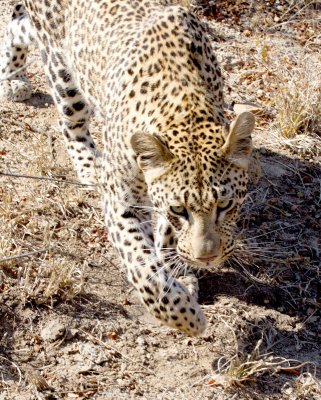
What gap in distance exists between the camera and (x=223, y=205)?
6441mm

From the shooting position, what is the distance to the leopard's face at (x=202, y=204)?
632 centimetres

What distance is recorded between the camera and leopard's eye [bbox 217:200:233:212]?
6.41 m

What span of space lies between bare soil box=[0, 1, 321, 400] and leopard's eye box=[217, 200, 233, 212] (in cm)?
123

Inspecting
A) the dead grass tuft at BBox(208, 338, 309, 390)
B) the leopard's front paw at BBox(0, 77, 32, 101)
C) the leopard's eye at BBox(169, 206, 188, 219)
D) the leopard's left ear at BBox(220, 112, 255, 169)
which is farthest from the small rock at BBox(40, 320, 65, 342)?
the leopard's front paw at BBox(0, 77, 32, 101)

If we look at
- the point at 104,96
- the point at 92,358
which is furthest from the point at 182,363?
the point at 104,96

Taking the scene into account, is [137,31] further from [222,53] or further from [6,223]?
[222,53]

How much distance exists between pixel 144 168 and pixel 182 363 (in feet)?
Answer: 5.63

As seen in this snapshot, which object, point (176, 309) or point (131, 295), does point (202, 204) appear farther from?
point (131, 295)

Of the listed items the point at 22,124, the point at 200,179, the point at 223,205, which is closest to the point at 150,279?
the point at 223,205

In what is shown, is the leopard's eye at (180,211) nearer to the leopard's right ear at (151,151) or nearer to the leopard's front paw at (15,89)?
the leopard's right ear at (151,151)

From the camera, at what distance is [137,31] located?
7762mm

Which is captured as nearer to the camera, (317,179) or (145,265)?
(145,265)

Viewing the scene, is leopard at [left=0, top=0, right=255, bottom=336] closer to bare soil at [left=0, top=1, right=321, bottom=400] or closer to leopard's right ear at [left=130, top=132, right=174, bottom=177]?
leopard's right ear at [left=130, top=132, right=174, bottom=177]

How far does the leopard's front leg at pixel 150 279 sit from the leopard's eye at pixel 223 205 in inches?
33.1
